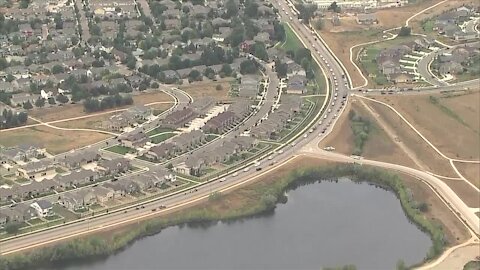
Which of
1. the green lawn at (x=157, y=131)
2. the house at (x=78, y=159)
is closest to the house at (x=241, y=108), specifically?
the green lawn at (x=157, y=131)

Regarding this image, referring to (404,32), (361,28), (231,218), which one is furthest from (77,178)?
(361,28)

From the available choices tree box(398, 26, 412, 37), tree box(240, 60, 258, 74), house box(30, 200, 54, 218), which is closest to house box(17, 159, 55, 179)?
house box(30, 200, 54, 218)

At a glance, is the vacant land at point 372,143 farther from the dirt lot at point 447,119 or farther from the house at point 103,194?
the house at point 103,194

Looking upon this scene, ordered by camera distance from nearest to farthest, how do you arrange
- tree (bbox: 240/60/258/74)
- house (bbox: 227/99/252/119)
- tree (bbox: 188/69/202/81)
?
house (bbox: 227/99/252/119) → tree (bbox: 188/69/202/81) → tree (bbox: 240/60/258/74)

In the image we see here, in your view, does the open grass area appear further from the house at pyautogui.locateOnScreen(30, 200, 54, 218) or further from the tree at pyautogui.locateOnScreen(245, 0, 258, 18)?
the tree at pyautogui.locateOnScreen(245, 0, 258, 18)

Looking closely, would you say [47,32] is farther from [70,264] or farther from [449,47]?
[70,264]

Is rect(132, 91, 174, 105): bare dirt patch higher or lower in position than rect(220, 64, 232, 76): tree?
lower
